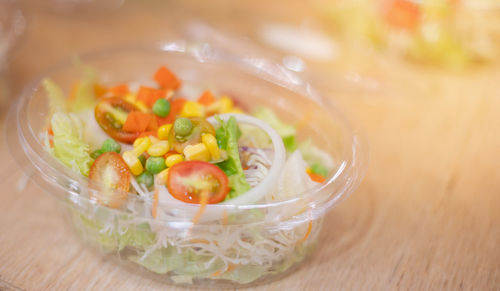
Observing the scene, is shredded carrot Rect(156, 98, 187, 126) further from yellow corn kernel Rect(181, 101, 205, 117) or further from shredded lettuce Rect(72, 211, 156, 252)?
shredded lettuce Rect(72, 211, 156, 252)

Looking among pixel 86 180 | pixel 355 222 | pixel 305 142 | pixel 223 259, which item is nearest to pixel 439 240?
pixel 355 222

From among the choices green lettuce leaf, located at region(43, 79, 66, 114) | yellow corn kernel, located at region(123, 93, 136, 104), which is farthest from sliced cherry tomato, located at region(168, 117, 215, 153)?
green lettuce leaf, located at region(43, 79, 66, 114)

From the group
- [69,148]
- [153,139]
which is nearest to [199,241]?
[153,139]

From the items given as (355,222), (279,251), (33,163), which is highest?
(33,163)

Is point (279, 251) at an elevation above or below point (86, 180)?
below

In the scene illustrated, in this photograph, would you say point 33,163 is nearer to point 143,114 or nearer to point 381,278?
point 143,114

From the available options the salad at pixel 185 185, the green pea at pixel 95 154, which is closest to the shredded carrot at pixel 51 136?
the salad at pixel 185 185
